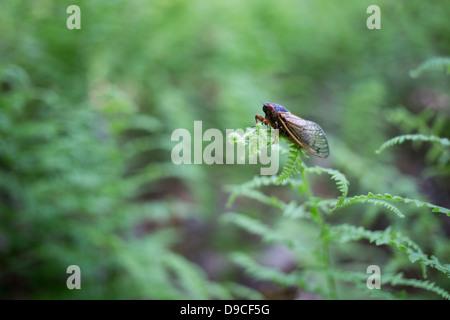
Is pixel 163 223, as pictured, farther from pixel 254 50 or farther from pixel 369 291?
pixel 369 291

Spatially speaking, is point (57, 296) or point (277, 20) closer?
point (57, 296)

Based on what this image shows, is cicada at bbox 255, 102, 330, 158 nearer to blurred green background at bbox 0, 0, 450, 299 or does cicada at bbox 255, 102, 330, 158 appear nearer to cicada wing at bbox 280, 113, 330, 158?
cicada wing at bbox 280, 113, 330, 158

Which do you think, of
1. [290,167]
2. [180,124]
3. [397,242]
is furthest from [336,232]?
[180,124]

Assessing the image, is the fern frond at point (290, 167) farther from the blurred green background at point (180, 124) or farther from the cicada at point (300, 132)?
the blurred green background at point (180, 124)


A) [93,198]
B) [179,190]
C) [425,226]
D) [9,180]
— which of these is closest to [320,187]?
[425,226]

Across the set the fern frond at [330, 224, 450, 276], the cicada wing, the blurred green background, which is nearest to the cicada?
the cicada wing

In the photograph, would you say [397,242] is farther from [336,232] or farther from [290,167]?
[290,167]

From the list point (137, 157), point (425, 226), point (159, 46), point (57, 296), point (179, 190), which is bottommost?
point (57, 296)

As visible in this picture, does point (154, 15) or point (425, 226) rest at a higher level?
point (154, 15)
